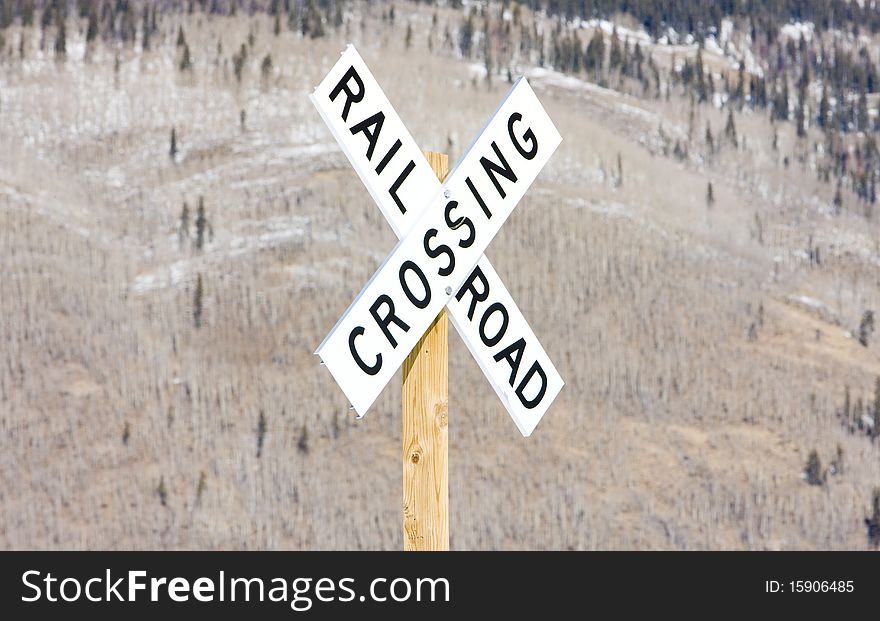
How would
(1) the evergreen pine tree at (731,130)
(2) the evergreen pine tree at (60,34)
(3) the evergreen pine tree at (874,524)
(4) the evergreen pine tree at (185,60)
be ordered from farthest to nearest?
(1) the evergreen pine tree at (731,130) → (4) the evergreen pine tree at (185,60) → (2) the evergreen pine tree at (60,34) → (3) the evergreen pine tree at (874,524)

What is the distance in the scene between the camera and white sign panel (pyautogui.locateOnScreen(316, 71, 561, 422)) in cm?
259

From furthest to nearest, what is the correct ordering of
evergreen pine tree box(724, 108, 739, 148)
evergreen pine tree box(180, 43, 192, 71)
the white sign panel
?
evergreen pine tree box(724, 108, 739, 148)
evergreen pine tree box(180, 43, 192, 71)
the white sign panel

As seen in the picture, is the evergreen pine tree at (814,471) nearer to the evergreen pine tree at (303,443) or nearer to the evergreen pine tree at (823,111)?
the evergreen pine tree at (823,111)

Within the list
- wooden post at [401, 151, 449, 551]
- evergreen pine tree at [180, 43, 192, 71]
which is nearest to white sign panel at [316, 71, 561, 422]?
wooden post at [401, 151, 449, 551]

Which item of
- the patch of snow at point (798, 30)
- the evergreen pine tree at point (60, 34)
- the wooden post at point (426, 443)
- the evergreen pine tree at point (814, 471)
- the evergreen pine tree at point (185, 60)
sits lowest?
the wooden post at point (426, 443)

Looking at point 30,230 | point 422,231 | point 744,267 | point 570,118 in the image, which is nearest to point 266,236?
point 30,230

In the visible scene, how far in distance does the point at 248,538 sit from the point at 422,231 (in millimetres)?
14771

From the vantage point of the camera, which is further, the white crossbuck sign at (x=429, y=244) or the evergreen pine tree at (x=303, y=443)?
the evergreen pine tree at (x=303, y=443)

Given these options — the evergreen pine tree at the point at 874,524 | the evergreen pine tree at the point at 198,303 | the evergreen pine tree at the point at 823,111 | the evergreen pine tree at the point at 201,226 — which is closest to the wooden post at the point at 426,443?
the evergreen pine tree at the point at 198,303

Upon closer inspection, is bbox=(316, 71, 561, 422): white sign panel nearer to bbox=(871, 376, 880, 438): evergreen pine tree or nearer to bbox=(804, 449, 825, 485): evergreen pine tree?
bbox=(804, 449, 825, 485): evergreen pine tree

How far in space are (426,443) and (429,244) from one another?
0.50 metres

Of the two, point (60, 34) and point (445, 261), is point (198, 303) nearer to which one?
point (60, 34)

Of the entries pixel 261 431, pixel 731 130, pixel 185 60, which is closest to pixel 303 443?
pixel 261 431

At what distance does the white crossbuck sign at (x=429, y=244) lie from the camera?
2.61 m
